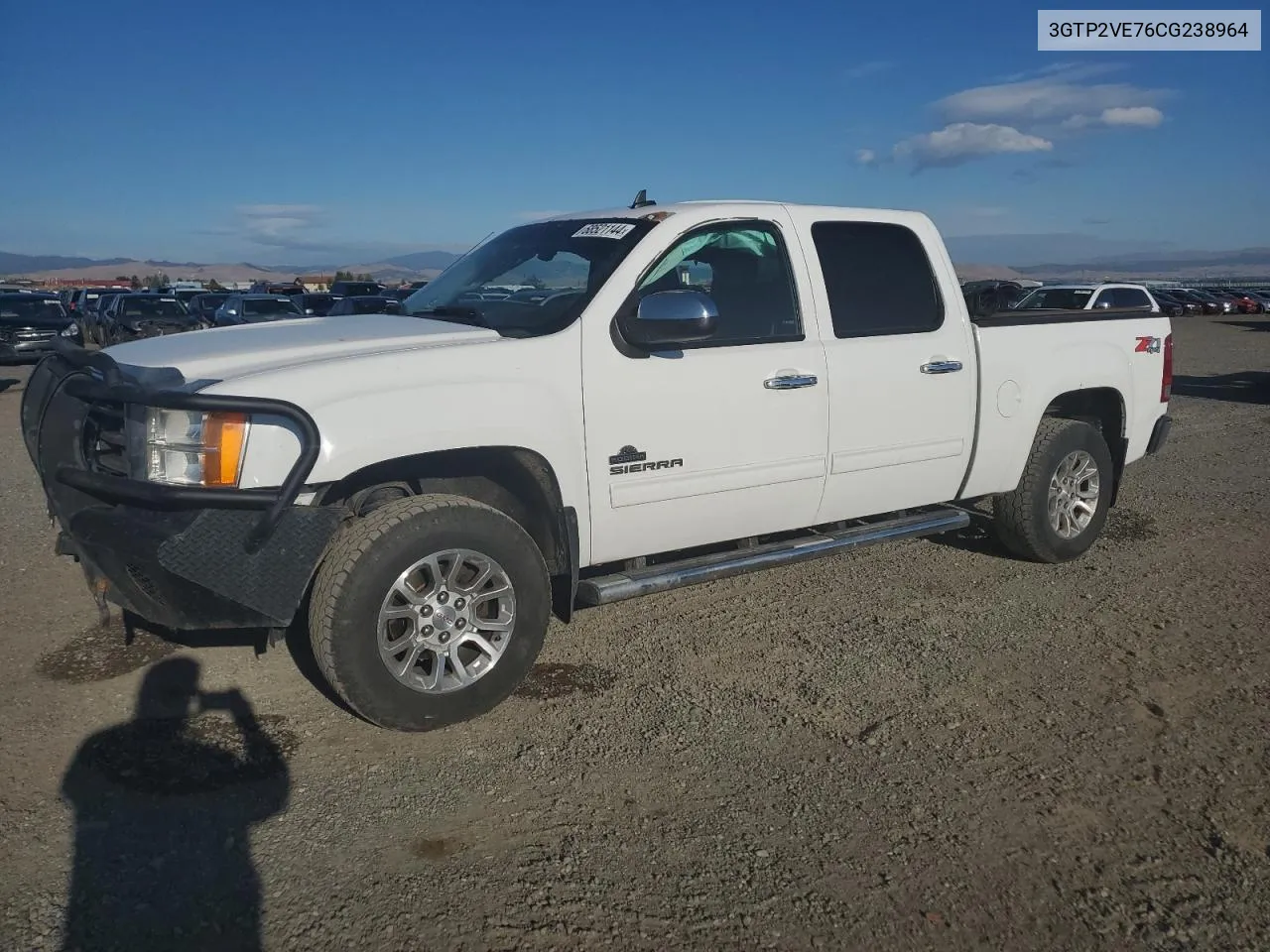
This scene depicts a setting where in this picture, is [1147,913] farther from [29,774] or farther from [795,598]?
[29,774]

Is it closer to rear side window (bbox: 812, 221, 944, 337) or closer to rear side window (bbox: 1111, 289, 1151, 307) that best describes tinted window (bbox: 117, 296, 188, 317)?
rear side window (bbox: 1111, 289, 1151, 307)

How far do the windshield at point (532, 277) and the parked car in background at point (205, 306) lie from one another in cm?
2074

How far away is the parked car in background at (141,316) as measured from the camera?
23.1 m

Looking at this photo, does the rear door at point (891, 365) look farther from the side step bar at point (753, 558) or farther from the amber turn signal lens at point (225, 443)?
the amber turn signal lens at point (225, 443)

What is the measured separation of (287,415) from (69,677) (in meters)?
1.89

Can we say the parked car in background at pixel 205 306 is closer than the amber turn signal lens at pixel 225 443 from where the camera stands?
No

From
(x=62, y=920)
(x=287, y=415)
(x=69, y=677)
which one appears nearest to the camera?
(x=62, y=920)

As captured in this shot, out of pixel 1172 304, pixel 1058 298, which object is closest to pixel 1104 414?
pixel 1058 298

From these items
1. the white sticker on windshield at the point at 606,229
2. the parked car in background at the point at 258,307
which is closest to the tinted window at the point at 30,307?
the parked car in background at the point at 258,307

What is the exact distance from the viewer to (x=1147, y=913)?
2.69 m

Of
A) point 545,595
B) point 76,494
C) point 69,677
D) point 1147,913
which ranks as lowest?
point 1147,913

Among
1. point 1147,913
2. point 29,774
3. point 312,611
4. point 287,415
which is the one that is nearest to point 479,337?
point 287,415

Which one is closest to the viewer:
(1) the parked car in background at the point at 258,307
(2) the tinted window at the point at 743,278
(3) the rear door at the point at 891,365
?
(2) the tinted window at the point at 743,278

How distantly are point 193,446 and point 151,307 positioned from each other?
79.0 feet
